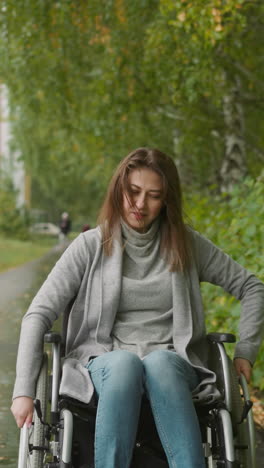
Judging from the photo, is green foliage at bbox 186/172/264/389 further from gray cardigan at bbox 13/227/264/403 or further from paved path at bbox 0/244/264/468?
paved path at bbox 0/244/264/468

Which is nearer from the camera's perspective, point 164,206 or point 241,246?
point 164,206

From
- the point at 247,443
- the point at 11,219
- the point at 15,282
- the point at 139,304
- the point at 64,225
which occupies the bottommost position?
the point at 11,219

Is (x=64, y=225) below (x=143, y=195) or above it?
below

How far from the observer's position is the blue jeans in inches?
114

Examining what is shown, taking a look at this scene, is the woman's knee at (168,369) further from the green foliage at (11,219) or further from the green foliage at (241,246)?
the green foliage at (11,219)

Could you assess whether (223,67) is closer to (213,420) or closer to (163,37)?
(163,37)

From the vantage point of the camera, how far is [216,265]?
3.55m

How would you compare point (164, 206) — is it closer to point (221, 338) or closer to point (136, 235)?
point (136, 235)

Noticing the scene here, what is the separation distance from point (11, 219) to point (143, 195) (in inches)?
1405

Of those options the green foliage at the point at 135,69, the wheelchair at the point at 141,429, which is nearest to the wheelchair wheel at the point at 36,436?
the wheelchair at the point at 141,429

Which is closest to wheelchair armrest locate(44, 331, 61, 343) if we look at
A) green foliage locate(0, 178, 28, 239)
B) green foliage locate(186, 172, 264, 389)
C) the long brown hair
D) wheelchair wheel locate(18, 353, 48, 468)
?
wheelchair wheel locate(18, 353, 48, 468)

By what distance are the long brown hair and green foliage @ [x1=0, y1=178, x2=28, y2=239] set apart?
35.4 metres

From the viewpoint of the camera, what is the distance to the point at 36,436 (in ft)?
10.2

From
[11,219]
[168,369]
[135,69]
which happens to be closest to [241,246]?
[168,369]
